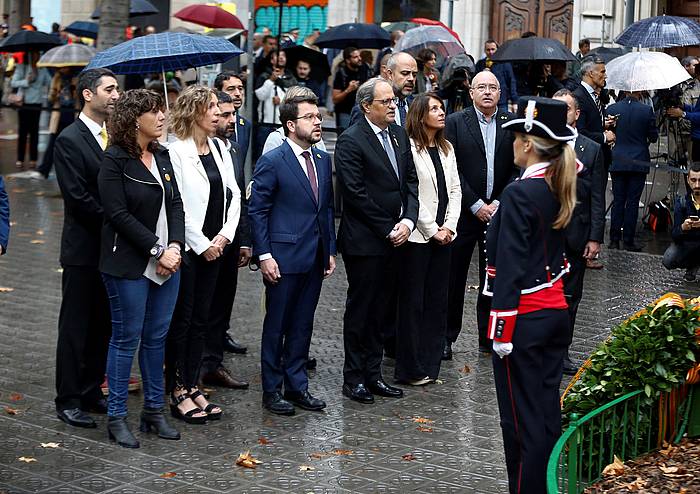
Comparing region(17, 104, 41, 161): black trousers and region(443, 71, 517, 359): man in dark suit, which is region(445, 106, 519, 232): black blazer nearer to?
region(443, 71, 517, 359): man in dark suit

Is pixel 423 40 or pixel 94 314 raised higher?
pixel 423 40

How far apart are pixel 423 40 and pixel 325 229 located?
882 centimetres

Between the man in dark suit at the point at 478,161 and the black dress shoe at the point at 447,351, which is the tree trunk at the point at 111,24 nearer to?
the man in dark suit at the point at 478,161

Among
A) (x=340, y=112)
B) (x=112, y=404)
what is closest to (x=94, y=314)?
(x=112, y=404)

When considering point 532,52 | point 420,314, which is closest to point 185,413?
point 420,314

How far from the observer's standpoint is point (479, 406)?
8500 millimetres

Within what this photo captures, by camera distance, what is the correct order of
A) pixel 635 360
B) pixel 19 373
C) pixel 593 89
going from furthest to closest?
pixel 593 89 → pixel 19 373 → pixel 635 360

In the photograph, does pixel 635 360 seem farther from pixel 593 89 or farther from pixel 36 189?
pixel 36 189

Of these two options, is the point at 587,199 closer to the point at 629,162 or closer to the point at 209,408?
the point at 209,408

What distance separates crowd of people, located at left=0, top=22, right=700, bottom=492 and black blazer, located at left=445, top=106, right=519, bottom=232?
0.05 feet

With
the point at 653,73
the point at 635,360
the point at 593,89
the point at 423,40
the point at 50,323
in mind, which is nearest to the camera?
the point at 635,360

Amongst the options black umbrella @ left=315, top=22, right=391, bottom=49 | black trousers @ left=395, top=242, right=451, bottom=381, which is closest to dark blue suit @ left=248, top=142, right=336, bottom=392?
black trousers @ left=395, top=242, right=451, bottom=381

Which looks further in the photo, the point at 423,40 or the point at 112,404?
the point at 423,40

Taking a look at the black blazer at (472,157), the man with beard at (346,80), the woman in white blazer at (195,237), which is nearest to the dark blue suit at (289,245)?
the woman in white blazer at (195,237)
